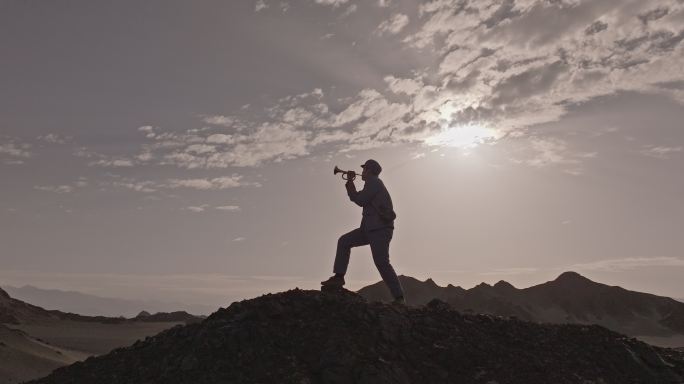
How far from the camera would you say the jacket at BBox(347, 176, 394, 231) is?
1152 cm

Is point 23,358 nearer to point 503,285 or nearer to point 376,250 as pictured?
point 376,250

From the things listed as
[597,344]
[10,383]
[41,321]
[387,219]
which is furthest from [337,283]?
[41,321]

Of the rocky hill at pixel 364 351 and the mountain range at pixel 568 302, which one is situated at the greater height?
the mountain range at pixel 568 302

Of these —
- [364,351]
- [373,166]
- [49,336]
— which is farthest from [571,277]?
[364,351]

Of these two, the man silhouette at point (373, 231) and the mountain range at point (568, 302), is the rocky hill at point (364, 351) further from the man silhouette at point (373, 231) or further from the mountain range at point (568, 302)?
the mountain range at point (568, 302)

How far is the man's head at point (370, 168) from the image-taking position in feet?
39.7

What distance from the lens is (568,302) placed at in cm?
7369

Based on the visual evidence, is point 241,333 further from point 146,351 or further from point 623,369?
point 623,369

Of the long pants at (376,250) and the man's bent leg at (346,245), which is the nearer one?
the long pants at (376,250)

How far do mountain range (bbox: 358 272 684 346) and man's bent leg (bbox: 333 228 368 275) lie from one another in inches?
2193

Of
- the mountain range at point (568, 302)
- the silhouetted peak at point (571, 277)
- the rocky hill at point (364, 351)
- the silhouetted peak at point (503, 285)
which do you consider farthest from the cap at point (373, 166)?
the silhouetted peak at point (571, 277)

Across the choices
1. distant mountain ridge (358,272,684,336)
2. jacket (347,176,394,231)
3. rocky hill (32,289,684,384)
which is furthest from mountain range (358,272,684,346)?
jacket (347,176,394,231)

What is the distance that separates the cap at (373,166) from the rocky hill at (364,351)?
2663 mm

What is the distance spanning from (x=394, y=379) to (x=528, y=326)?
12.8 feet
